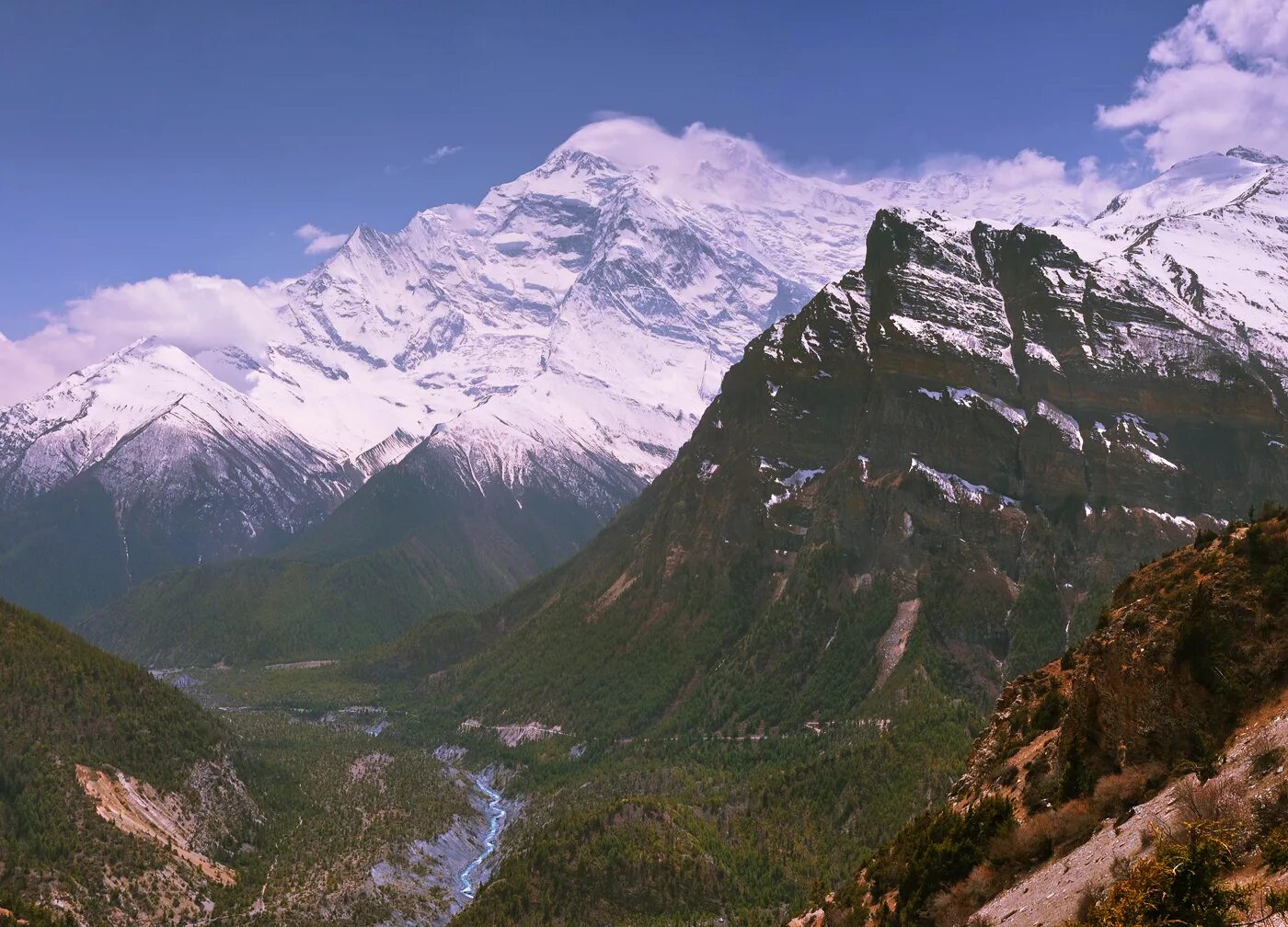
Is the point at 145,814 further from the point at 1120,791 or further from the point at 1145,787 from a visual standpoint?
the point at 1145,787

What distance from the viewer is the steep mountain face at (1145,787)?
43.4m

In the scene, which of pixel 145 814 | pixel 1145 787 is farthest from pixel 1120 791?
pixel 145 814

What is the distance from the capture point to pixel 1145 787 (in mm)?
61594

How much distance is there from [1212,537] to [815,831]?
328ft

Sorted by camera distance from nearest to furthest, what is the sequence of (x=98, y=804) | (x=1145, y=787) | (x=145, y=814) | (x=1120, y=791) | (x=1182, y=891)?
(x=1182, y=891)
(x=1145, y=787)
(x=1120, y=791)
(x=98, y=804)
(x=145, y=814)

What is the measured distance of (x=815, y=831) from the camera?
17200cm

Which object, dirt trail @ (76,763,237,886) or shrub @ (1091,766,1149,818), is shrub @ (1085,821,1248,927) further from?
dirt trail @ (76,763,237,886)

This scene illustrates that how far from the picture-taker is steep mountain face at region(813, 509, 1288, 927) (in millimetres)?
43438

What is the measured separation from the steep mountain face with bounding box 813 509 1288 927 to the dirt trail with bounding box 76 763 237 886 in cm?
11548

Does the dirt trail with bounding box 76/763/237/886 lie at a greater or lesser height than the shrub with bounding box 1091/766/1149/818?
greater

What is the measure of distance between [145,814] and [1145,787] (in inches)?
5983

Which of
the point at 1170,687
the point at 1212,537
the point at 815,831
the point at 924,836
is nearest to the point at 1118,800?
the point at 1170,687

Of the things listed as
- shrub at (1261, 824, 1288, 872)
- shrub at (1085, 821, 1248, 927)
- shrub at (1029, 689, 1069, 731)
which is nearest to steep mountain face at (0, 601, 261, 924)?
shrub at (1029, 689, 1069, 731)

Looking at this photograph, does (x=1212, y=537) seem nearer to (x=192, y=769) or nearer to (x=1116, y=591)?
(x=1116, y=591)
